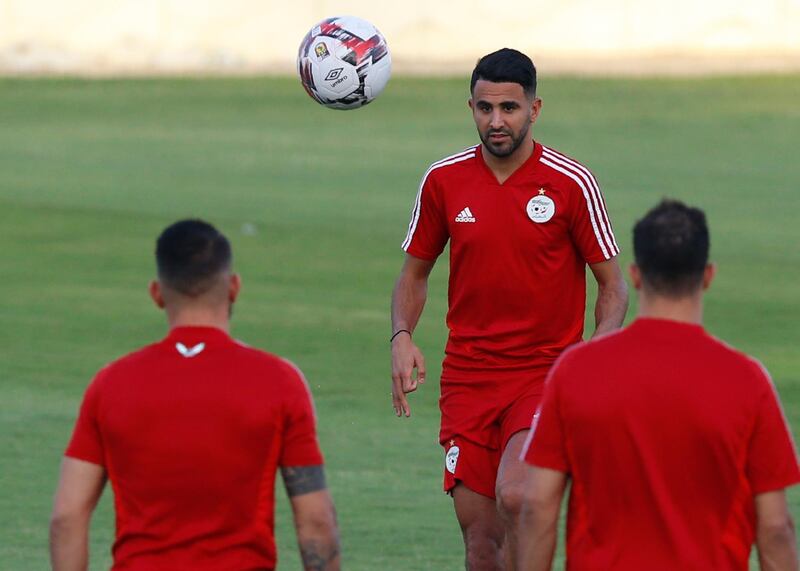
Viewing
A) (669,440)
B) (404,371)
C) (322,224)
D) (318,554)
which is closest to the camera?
(669,440)

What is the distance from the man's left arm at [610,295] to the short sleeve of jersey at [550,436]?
110 inches

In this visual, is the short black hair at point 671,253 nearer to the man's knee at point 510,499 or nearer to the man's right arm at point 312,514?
the man's right arm at point 312,514

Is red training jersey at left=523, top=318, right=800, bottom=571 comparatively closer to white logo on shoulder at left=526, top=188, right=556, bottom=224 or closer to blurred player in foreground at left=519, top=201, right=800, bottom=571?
blurred player in foreground at left=519, top=201, right=800, bottom=571

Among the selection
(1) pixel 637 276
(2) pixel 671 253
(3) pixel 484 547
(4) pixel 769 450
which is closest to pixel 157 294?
(1) pixel 637 276

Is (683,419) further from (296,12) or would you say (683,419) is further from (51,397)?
(296,12)

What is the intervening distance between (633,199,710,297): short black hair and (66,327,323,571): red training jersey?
1.02 meters

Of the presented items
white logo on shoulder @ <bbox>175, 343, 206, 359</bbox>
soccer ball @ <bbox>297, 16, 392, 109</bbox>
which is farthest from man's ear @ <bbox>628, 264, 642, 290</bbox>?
soccer ball @ <bbox>297, 16, 392, 109</bbox>

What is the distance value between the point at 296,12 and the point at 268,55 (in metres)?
1.37

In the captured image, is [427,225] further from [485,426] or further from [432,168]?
[485,426]

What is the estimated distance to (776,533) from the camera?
4.89 meters

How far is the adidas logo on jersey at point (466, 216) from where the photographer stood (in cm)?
779

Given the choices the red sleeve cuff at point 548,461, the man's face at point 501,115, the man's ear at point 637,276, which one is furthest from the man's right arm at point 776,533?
the man's face at point 501,115

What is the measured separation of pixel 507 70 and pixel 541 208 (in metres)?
0.63

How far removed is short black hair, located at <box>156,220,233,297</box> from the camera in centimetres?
505
